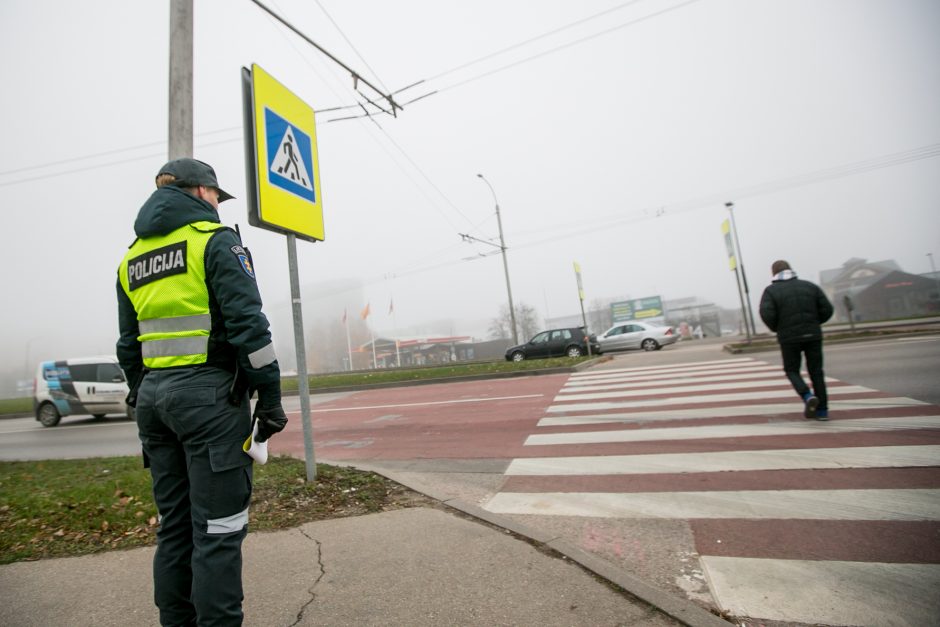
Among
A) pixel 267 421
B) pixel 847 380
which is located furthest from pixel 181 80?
pixel 847 380

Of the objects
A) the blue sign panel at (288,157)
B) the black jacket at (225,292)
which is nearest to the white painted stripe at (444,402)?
the blue sign panel at (288,157)

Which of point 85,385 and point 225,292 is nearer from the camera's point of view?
point 225,292

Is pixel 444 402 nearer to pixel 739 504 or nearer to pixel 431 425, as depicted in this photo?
pixel 431 425

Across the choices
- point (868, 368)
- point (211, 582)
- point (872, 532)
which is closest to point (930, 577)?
point (872, 532)

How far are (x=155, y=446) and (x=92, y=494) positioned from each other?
3.73 m

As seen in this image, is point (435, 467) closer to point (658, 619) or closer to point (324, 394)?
point (658, 619)

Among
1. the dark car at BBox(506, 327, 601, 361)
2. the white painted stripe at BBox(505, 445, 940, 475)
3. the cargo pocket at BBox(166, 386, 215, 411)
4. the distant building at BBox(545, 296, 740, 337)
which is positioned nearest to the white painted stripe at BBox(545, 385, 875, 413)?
the white painted stripe at BBox(505, 445, 940, 475)

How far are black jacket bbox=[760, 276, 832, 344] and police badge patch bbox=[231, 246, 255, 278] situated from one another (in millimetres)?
5443

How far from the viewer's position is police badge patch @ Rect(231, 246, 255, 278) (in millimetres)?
1983

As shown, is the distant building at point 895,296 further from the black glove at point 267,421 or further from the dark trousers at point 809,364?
the black glove at point 267,421

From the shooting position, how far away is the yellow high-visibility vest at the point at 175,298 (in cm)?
189

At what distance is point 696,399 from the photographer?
23.4ft

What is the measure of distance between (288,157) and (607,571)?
14.2 ft

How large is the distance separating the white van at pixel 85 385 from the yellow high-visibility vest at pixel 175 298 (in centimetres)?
1448
